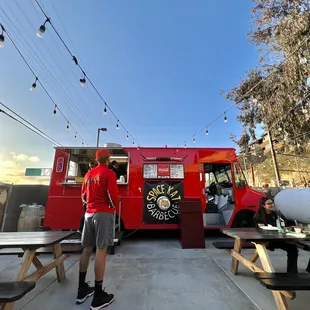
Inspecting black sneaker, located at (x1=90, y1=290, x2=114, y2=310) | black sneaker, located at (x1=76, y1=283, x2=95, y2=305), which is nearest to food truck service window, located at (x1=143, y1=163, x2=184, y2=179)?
black sneaker, located at (x1=76, y1=283, x2=95, y2=305)

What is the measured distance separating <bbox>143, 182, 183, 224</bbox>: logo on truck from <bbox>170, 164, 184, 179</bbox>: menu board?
18 cm

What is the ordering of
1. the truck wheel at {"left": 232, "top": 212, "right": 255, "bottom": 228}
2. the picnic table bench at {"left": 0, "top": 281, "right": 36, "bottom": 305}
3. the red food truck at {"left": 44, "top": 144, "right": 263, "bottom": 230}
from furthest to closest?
the truck wheel at {"left": 232, "top": 212, "right": 255, "bottom": 228} → the red food truck at {"left": 44, "top": 144, "right": 263, "bottom": 230} → the picnic table bench at {"left": 0, "top": 281, "right": 36, "bottom": 305}

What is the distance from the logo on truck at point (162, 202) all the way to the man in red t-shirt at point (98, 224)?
8.84 feet

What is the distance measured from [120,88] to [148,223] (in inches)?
242

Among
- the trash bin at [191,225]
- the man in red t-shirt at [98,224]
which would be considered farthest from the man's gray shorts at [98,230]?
the trash bin at [191,225]

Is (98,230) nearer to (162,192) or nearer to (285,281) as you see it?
(285,281)

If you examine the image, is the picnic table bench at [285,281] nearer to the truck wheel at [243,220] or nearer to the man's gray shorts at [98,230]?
the man's gray shorts at [98,230]

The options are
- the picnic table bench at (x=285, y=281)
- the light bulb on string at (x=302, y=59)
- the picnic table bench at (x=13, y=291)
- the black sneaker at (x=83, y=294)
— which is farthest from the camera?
the light bulb on string at (x=302, y=59)

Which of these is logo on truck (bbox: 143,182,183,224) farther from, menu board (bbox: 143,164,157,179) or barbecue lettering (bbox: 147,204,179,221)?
menu board (bbox: 143,164,157,179)

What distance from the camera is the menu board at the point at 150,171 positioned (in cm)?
501

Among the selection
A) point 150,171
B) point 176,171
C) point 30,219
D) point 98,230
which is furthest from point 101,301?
point 30,219

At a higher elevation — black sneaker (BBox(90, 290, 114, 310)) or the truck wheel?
the truck wheel

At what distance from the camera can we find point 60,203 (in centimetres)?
473

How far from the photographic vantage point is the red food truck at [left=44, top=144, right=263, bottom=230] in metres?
4.76
